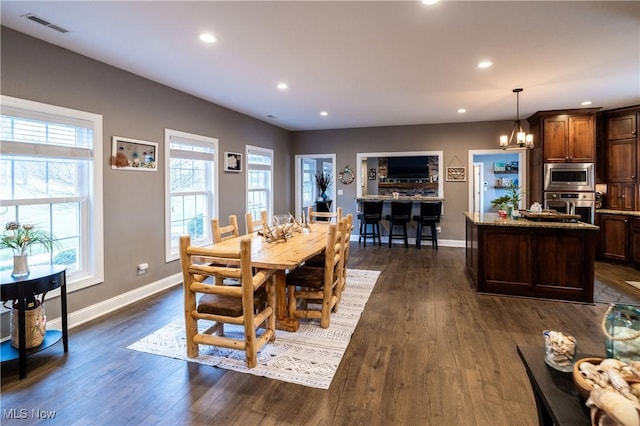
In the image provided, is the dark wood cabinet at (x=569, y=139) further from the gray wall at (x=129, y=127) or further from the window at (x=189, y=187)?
the window at (x=189, y=187)

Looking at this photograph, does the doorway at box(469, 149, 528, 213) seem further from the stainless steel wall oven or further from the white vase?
the white vase

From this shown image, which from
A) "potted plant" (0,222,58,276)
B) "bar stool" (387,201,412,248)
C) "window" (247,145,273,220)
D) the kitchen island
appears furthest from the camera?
"bar stool" (387,201,412,248)

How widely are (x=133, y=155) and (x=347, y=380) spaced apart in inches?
129

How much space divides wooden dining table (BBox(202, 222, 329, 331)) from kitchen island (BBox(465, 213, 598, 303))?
6.81 ft

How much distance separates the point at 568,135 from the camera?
5.59 metres

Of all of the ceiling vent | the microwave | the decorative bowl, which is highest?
the ceiling vent

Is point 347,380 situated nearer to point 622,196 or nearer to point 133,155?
point 133,155

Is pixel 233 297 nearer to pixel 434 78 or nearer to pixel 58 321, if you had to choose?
pixel 58 321

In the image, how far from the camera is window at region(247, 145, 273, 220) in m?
6.18

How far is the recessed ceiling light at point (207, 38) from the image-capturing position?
9.02 feet

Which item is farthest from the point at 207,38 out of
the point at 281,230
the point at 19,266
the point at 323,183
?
the point at 323,183

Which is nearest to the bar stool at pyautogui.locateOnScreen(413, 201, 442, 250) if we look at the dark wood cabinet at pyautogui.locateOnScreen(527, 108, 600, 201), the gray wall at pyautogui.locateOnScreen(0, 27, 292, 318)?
the dark wood cabinet at pyautogui.locateOnScreen(527, 108, 600, 201)

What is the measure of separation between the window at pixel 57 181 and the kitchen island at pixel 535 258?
4.26 m

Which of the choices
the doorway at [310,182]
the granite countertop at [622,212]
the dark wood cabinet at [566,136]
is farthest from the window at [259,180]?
the granite countertop at [622,212]
